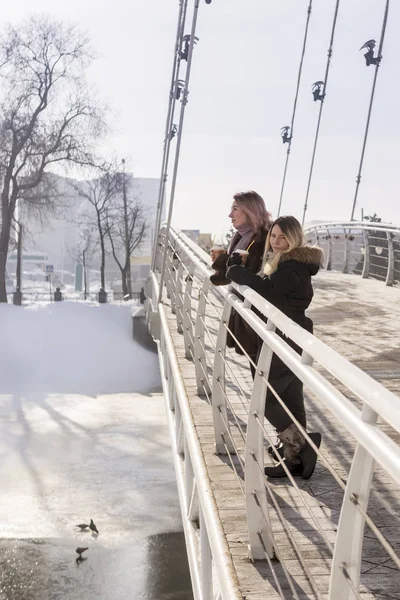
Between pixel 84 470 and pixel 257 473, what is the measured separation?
1574 centimetres

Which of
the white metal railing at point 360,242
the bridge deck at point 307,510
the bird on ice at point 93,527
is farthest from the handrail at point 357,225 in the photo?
the bird on ice at point 93,527

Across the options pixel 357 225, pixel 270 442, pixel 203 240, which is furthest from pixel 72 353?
pixel 270 442

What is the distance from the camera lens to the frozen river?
44.2 ft

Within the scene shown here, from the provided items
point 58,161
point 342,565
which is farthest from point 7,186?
point 342,565

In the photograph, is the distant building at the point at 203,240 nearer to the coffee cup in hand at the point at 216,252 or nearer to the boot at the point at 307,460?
the coffee cup in hand at the point at 216,252

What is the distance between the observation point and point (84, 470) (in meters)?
18.3

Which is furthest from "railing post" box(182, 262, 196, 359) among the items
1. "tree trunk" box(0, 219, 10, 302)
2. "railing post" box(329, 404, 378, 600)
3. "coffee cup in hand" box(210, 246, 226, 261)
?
"tree trunk" box(0, 219, 10, 302)

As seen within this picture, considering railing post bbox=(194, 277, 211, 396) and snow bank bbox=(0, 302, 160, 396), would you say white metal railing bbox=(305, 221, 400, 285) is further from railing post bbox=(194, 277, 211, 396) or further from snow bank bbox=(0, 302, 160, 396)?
snow bank bbox=(0, 302, 160, 396)

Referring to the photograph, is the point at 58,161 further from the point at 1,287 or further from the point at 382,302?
the point at 382,302

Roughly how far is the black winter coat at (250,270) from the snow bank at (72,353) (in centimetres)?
2038

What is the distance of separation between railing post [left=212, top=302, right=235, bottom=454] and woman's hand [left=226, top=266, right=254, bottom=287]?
0.28 metres

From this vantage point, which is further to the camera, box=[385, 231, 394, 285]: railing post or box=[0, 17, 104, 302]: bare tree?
box=[0, 17, 104, 302]: bare tree

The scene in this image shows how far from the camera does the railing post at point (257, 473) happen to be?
9.68ft

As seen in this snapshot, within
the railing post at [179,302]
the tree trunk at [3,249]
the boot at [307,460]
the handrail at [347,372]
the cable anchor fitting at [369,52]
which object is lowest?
the tree trunk at [3,249]
